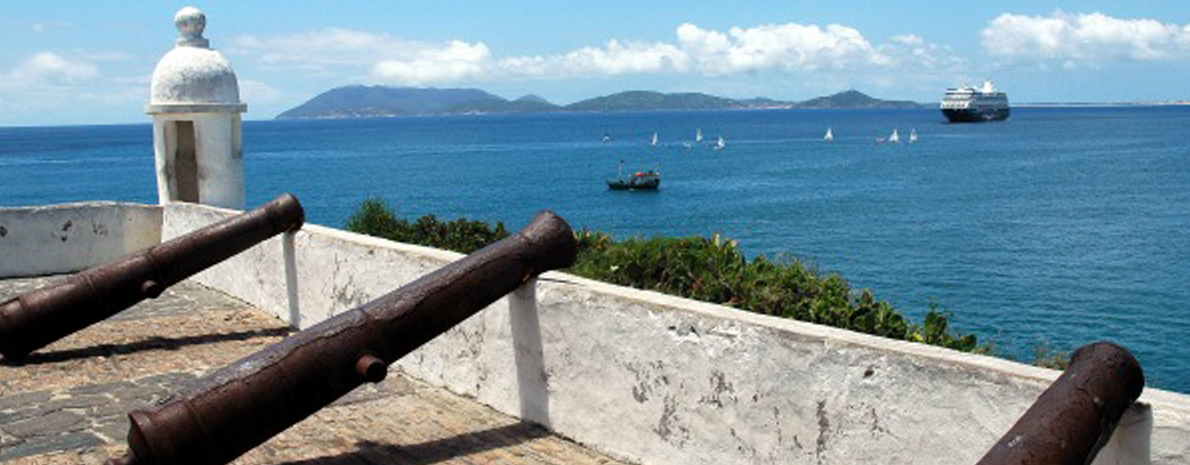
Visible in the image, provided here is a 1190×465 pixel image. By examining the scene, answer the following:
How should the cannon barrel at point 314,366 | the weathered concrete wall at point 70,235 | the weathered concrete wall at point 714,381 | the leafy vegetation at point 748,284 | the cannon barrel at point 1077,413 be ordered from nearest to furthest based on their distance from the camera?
1. the cannon barrel at point 1077,413
2. the weathered concrete wall at point 714,381
3. the cannon barrel at point 314,366
4. the leafy vegetation at point 748,284
5. the weathered concrete wall at point 70,235

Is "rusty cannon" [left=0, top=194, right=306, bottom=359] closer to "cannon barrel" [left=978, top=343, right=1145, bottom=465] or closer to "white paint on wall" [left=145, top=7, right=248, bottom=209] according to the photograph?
"white paint on wall" [left=145, top=7, right=248, bottom=209]

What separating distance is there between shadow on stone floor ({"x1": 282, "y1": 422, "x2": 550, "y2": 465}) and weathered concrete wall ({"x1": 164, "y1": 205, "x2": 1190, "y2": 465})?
16 cm

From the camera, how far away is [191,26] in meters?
11.6

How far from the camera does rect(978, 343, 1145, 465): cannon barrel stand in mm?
3092

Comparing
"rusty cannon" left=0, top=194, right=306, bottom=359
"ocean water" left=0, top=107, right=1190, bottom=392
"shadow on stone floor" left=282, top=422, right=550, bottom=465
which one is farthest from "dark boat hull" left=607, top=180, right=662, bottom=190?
"shadow on stone floor" left=282, top=422, right=550, bottom=465

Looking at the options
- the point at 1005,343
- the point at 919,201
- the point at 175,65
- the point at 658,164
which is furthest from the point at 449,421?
the point at 658,164

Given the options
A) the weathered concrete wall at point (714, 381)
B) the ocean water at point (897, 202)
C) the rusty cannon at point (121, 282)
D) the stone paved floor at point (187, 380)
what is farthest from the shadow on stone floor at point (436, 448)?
the ocean water at point (897, 202)

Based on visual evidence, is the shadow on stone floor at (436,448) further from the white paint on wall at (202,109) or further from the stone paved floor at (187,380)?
the white paint on wall at (202,109)

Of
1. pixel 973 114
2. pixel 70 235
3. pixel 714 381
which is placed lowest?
pixel 973 114

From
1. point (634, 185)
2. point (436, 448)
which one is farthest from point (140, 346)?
point (634, 185)

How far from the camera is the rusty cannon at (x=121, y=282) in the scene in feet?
23.4

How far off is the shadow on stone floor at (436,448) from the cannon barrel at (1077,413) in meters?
2.84

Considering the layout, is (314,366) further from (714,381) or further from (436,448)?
(714,381)

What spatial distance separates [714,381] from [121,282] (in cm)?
422
